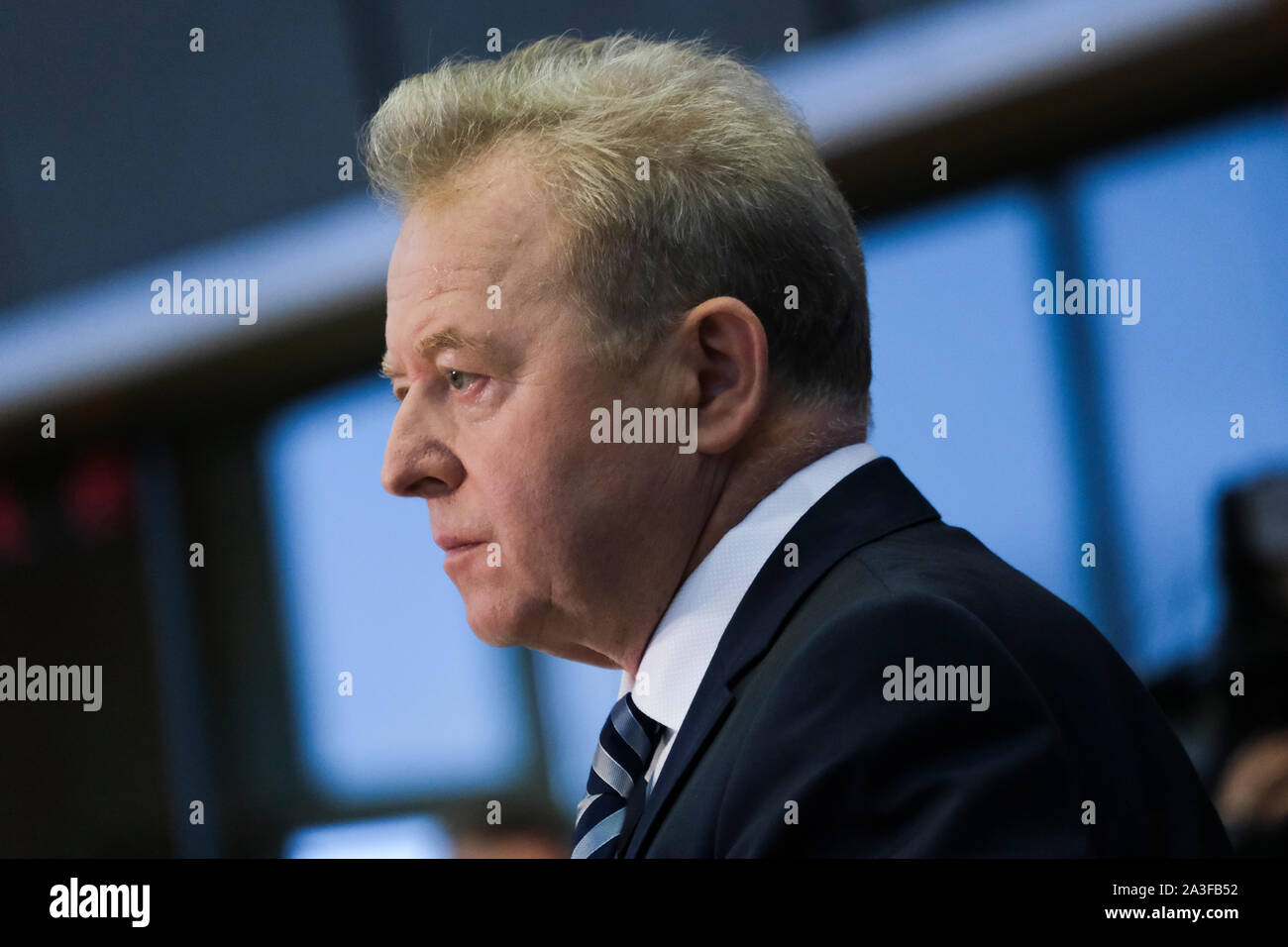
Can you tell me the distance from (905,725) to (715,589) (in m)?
0.35

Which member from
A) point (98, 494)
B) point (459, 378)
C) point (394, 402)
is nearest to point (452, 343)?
point (459, 378)

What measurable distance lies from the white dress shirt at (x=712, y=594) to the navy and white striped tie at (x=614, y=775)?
0.04ft

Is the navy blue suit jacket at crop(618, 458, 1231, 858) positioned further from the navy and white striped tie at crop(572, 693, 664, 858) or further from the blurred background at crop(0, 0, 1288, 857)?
the blurred background at crop(0, 0, 1288, 857)

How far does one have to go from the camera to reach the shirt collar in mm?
1102

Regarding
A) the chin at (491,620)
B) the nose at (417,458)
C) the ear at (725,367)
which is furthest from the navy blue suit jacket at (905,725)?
the nose at (417,458)

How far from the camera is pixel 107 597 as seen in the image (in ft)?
11.2

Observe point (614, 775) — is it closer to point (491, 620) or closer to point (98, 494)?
point (491, 620)

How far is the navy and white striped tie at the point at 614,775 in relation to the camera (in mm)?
1104

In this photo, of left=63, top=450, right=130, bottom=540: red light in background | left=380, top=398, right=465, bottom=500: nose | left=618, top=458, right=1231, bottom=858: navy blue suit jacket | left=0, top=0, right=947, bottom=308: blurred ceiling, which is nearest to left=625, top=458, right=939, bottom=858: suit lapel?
left=618, top=458, right=1231, bottom=858: navy blue suit jacket

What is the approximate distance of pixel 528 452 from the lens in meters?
1.17

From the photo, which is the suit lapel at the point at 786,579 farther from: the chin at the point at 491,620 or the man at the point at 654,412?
the chin at the point at 491,620

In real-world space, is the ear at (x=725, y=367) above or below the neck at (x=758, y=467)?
above
